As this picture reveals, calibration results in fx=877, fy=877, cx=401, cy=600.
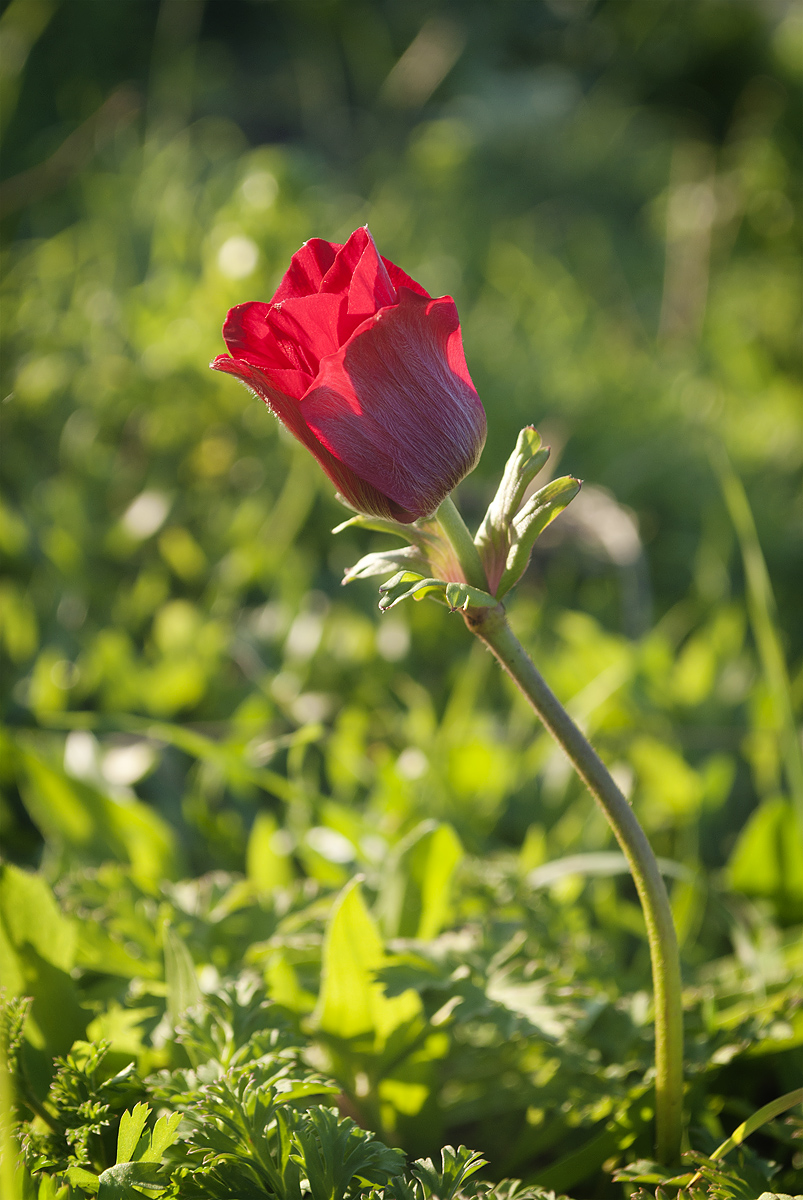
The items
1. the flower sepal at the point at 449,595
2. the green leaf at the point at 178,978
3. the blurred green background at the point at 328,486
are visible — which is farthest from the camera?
the blurred green background at the point at 328,486

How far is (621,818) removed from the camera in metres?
0.51

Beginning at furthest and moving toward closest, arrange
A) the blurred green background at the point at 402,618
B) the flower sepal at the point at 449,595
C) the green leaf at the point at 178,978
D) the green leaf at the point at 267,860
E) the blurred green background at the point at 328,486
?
the blurred green background at the point at 328,486 → the green leaf at the point at 267,860 → the blurred green background at the point at 402,618 → the green leaf at the point at 178,978 → the flower sepal at the point at 449,595

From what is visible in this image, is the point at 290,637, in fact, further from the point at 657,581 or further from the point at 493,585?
the point at 493,585

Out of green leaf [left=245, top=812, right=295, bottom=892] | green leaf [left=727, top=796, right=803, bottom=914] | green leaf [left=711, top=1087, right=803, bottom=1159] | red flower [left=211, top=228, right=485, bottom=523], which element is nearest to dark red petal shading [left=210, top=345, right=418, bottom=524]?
red flower [left=211, top=228, right=485, bottom=523]

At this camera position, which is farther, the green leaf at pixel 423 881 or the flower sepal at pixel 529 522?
the green leaf at pixel 423 881

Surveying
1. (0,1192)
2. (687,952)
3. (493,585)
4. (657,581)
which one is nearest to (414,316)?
(493,585)

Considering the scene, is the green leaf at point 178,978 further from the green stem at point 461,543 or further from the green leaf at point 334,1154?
the green stem at point 461,543

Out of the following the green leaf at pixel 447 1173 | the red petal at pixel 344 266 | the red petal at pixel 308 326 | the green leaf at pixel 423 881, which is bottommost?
the green leaf at pixel 423 881

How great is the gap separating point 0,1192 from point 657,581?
1587 mm

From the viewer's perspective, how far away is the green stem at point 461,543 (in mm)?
493

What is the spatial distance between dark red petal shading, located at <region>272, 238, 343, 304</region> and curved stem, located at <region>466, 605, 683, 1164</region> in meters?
0.20

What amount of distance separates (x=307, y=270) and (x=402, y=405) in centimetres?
9

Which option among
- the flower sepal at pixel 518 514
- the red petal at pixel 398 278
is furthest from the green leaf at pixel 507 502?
the red petal at pixel 398 278

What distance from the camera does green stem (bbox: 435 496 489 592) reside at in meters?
0.49
